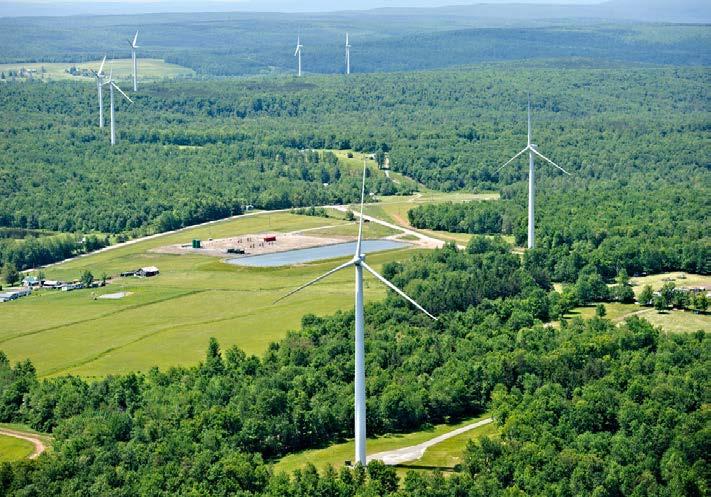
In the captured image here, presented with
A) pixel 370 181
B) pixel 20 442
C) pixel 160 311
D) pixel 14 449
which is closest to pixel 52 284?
pixel 160 311

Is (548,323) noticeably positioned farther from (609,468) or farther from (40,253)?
(40,253)

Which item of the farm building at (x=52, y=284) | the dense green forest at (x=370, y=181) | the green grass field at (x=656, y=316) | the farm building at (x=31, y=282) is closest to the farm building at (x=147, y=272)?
the farm building at (x=52, y=284)

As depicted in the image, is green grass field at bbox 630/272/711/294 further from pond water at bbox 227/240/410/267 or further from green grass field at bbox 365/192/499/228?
green grass field at bbox 365/192/499/228

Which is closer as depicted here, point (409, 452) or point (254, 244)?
point (409, 452)

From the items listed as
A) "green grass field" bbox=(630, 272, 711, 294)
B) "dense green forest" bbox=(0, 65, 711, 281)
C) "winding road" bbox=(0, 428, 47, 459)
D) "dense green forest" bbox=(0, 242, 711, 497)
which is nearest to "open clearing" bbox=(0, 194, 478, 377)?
"dense green forest" bbox=(0, 242, 711, 497)

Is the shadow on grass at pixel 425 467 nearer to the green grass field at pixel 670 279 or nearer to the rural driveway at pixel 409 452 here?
the rural driveway at pixel 409 452

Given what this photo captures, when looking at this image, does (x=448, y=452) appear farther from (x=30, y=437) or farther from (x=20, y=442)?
(x=20, y=442)

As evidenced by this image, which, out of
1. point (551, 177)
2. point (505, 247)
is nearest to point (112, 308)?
point (505, 247)
